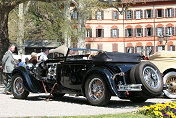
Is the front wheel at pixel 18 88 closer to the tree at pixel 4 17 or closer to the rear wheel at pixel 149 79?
the rear wheel at pixel 149 79

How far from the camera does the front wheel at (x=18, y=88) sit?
11227 millimetres

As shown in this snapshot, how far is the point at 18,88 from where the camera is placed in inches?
451

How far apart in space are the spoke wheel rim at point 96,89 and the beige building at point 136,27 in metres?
52.6

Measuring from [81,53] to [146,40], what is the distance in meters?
53.3

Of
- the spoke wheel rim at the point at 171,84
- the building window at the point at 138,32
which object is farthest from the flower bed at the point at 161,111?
the building window at the point at 138,32

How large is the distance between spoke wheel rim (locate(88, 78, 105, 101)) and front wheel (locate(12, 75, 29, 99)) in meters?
2.82

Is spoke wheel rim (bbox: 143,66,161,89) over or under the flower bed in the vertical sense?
over

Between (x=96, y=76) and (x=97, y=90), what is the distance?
0.37m

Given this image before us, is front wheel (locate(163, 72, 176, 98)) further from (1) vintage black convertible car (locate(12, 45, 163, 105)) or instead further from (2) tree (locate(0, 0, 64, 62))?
(2) tree (locate(0, 0, 64, 62))

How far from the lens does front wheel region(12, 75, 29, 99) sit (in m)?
11.2

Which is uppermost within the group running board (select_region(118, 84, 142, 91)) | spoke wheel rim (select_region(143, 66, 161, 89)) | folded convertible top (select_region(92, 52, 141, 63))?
folded convertible top (select_region(92, 52, 141, 63))

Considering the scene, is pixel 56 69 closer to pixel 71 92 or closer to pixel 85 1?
pixel 71 92

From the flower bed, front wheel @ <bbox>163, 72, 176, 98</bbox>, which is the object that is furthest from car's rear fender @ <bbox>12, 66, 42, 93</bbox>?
the flower bed

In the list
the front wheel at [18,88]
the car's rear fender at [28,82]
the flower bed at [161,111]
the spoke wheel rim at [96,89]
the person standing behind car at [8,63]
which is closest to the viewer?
the flower bed at [161,111]
